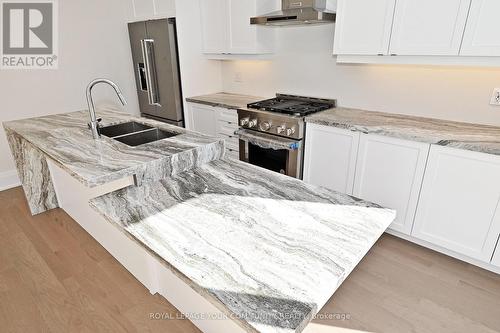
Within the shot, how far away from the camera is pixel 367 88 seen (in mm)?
2791

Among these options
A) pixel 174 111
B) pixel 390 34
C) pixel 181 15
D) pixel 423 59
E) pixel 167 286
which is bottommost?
pixel 167 286

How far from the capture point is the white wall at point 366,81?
7.50 feet

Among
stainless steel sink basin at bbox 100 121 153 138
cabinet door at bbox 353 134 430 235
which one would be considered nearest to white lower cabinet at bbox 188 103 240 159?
stainless steel sink basin at bbox 100 121 153 138

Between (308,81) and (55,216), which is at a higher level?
(308,81)

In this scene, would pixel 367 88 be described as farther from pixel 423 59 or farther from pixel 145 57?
pixel 145 57

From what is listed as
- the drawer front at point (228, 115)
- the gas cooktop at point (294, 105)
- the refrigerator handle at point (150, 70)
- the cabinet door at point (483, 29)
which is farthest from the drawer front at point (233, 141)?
the cabinet door at point (483, 29)

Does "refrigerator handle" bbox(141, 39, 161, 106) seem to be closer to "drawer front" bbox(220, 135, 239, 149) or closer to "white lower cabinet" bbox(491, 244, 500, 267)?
"drawer front" bbox(220, 135, 239, 149)

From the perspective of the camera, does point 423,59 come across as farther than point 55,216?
No

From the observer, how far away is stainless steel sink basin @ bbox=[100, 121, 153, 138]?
2.39 meters

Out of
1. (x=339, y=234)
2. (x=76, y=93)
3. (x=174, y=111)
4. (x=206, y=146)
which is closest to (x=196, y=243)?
(x=339, y=234)

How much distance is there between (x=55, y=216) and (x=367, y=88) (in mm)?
3170

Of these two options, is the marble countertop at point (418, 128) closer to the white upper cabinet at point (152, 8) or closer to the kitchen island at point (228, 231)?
the kitchen island at point (228, 231)

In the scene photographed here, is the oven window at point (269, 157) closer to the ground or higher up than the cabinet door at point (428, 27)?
closer to the ground

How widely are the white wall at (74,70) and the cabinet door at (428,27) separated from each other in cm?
322
